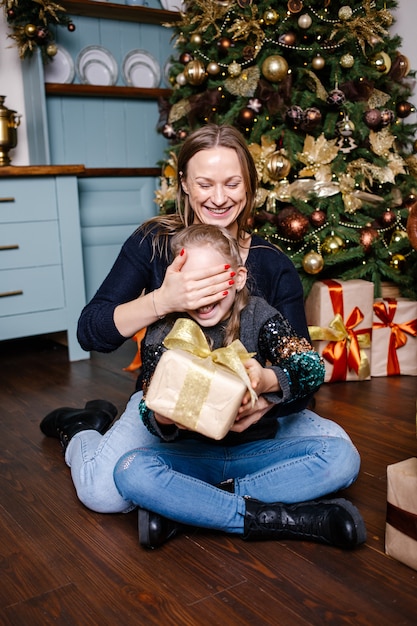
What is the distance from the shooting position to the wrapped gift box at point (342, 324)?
95.6 inches

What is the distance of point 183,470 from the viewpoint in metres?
1.36

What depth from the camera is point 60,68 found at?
10.7 feet

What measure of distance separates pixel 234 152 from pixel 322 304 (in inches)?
41.3

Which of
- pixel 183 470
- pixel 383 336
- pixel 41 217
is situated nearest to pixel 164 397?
pixel 183 470

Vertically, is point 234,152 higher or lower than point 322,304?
higher

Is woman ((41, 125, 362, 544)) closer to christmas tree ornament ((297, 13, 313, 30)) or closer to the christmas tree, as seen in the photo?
the christmas tree

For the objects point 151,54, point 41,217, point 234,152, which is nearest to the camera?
point 234,152

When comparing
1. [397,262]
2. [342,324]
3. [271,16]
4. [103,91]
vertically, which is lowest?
[342,324]

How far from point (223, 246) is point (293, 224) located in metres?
1.23

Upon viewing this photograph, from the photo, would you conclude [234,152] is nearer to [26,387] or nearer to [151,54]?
[26,387]

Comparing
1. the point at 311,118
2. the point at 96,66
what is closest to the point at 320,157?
the point at 311,118

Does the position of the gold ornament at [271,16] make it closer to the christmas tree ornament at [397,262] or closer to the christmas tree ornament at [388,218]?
the christmas tree ornament at [388,218]

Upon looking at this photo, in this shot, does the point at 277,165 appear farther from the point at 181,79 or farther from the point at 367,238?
the point at 181,79

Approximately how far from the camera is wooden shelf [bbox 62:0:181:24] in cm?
320
